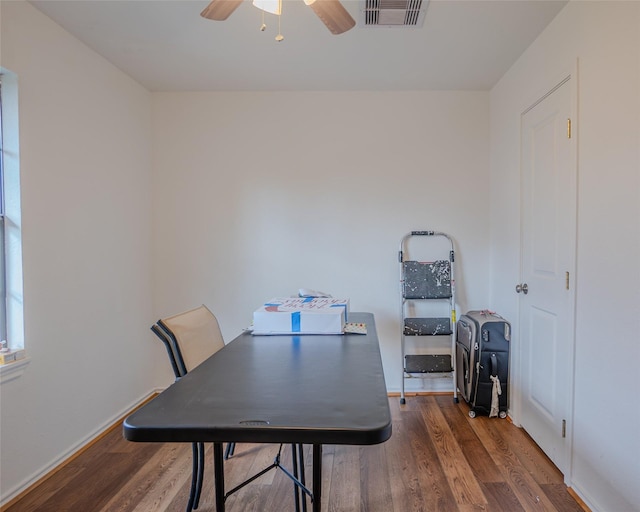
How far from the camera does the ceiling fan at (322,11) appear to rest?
4.41 feet

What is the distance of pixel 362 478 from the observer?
1789mm

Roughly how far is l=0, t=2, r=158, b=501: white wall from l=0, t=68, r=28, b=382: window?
3 centimetres

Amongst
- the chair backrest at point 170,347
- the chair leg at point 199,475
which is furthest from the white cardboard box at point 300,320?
the chair leg at point 199,475

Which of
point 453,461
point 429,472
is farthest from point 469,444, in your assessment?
point 429,472

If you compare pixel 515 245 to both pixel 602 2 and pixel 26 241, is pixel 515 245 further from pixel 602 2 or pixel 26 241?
pixel 26 241

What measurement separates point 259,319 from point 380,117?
200 cm

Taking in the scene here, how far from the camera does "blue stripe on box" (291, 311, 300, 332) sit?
1.69m

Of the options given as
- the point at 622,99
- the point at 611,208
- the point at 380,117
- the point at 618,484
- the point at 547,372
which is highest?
the point at 380,117

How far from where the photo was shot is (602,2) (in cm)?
149

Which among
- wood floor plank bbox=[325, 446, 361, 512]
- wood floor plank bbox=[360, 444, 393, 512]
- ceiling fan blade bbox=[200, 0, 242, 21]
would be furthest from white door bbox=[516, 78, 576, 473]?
ceiling fan blade bbox=[200, 0, 242, 21]

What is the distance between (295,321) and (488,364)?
5.05ft

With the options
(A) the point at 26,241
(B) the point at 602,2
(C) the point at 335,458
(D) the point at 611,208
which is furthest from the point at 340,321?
(B) the point at 602,2

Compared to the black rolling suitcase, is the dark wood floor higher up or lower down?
lower down

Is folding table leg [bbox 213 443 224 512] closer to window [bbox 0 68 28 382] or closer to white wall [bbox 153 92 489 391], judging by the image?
window [bbox 0 68 28 382]
